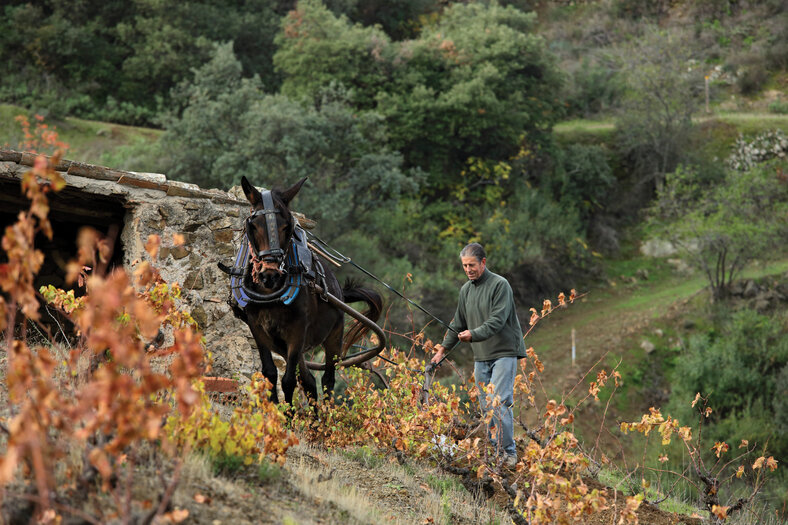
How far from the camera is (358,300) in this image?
9.06m

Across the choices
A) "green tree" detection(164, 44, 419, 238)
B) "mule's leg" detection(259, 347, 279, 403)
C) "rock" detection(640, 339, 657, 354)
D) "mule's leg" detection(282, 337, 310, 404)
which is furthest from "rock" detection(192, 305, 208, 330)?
"rock" detection(640, 339, 657, 354)

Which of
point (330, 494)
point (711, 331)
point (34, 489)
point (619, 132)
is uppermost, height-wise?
point (619, 132)

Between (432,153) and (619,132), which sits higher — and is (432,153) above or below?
below

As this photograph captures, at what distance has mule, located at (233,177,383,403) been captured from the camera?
6637 mm

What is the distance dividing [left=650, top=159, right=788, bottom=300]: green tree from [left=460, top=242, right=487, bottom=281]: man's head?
1975cm

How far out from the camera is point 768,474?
16.9 m

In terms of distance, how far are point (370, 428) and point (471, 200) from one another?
79.5 feet

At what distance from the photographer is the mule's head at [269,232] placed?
654cm

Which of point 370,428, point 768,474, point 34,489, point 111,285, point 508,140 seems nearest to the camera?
point 111,285

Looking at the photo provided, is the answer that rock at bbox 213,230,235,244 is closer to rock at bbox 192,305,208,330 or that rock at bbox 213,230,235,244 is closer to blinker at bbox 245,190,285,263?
rock at bbox 192,305,208,330

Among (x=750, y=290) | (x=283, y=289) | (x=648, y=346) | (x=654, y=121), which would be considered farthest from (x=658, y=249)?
(x=283, y=289)

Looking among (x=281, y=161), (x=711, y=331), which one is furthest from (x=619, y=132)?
(x=281, y=161)

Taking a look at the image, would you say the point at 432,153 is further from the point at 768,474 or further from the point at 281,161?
the point at 768,474

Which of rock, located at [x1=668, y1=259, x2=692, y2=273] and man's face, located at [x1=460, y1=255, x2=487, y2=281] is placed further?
rock, located at [x1=668, y1=259, x2=692, y2=273]
